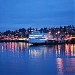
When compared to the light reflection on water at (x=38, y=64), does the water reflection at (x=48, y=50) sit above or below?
above

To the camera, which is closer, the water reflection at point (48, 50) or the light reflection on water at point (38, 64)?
the light reflection on water at point (38, 64)

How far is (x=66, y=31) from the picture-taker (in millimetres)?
147875

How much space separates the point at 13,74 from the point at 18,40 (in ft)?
518

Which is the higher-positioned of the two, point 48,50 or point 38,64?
point 48,50

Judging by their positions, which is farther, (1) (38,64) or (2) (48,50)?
(2) (48,50)

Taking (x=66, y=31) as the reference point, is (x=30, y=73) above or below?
below

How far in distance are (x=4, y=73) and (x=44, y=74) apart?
8.07 ft

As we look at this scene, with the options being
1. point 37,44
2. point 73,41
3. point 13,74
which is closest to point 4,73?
point 13,74

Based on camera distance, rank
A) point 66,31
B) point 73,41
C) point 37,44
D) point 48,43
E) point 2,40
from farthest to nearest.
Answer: point 2,40
point 66,31
point 73,41
point 48,43
point 37,44

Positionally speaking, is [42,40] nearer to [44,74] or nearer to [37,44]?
[37,44]

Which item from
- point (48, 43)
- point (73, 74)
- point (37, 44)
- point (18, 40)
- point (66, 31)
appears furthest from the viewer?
point (18, 40)

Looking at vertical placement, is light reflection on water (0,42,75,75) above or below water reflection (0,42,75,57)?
below

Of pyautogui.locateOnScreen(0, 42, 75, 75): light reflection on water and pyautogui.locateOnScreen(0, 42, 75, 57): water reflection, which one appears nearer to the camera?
pyautogui.locateOnScreen(0, 42, 75, 75): light reflection on water

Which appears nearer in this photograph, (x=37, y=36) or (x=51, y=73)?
(x=51, y=73)
